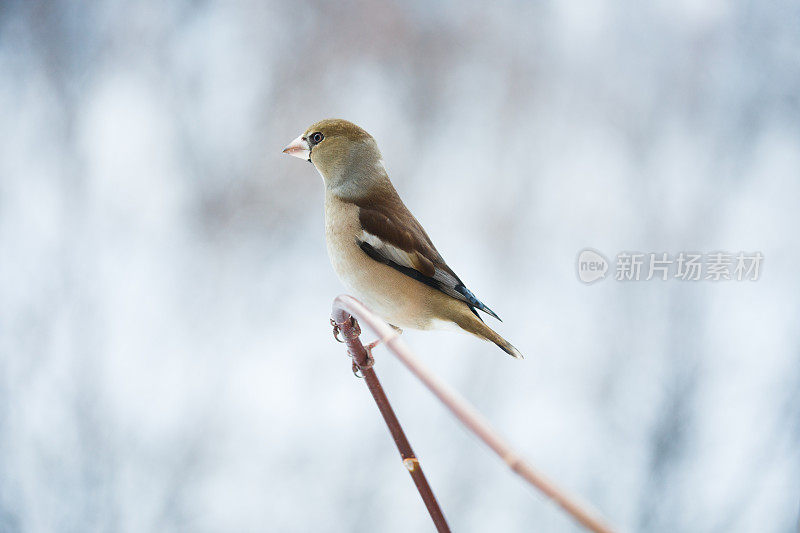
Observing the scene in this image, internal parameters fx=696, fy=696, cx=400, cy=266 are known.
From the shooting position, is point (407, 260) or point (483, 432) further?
point (407, 260)

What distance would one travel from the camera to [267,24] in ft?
5.69

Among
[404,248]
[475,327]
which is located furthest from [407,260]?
[475,327]

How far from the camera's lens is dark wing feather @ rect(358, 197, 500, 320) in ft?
3.23

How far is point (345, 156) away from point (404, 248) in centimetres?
17

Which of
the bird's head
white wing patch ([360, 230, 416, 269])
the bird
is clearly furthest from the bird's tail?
the bird's head

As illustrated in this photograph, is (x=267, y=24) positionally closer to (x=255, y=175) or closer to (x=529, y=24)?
(x=255, y=175)

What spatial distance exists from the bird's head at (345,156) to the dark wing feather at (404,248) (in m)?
0.05

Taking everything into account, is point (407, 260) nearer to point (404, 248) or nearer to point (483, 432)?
point (404, 248)

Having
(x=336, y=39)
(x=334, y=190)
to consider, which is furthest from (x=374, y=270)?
(x=336, y=39)

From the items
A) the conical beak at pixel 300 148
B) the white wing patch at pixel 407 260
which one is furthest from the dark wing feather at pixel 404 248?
the conical beak at pixel 300 148

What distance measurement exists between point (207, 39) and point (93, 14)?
270 millimetres

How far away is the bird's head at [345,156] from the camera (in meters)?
1.04

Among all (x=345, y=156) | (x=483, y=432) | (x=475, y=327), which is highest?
(x=345, y=156)

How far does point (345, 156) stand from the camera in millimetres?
1047
